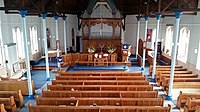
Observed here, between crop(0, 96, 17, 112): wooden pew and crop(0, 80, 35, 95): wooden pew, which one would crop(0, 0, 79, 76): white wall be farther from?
crop(0, 96, 17, 112): wooden pew

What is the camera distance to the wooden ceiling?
9.80 metres

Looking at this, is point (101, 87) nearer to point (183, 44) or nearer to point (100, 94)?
point (100, 94)

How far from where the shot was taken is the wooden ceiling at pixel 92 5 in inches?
386

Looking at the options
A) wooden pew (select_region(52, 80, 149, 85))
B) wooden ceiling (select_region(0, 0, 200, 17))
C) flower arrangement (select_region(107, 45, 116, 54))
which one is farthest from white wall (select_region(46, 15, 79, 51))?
wooden pew (select_region(52, 80, 149, 85))

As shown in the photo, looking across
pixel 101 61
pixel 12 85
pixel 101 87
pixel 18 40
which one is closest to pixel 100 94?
pixel 101 87

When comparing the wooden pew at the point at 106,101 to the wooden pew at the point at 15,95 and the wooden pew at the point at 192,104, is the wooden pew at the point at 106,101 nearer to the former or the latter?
the wooden pew at the point at 192,104

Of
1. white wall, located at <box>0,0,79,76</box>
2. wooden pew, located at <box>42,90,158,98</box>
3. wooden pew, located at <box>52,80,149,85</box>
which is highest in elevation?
white wall, located at <box>0,0,79,76</box>

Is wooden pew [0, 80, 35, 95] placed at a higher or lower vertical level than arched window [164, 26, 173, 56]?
lower

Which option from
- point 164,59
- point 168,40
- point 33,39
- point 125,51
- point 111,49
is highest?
point 33,39

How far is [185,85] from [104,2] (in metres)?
10.5

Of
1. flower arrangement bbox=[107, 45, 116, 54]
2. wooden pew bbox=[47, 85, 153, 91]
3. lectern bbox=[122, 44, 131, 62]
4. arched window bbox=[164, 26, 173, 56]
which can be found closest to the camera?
wooden pew bbox=[47, 85, 153, 91]

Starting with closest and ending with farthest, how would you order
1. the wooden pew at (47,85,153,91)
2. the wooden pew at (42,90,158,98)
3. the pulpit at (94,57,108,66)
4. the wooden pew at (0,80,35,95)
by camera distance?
1. the wooden pew at (42,90,158,98)
2. the wooden pew at (47,85,153,91)
3. the wooden pew at (0,80,35,95)
4. the pulpit at (94,57,108,66)

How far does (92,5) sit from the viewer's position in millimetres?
18266

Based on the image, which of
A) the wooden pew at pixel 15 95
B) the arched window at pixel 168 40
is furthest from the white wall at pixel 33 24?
the arched window at pixel 168 40
